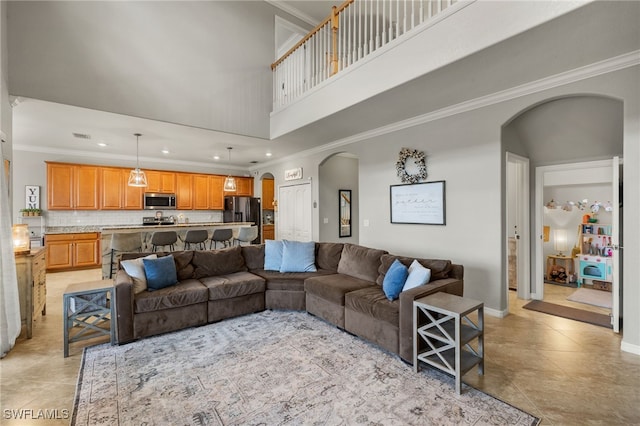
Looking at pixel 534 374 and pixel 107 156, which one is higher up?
pixel 107 156

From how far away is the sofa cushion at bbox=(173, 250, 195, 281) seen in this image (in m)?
3.78

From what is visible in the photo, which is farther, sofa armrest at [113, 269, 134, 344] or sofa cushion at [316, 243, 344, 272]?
sofa cushion at [316, 243, 344, 272]

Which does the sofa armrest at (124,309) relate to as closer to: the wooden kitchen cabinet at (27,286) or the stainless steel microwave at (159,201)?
the wooden kitchen cabinet at (27,286)

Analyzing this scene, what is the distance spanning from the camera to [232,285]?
360 cm

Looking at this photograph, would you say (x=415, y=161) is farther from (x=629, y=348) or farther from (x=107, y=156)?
(x=107, y=156)

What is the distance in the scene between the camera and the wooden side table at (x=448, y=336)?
2160 millimetres

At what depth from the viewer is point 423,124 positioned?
4.32 meters

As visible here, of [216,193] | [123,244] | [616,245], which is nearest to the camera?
[616,245]

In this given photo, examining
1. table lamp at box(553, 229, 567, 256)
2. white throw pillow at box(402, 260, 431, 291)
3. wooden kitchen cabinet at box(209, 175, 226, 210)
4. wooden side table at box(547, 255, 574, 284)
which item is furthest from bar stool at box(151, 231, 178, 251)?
table lamp at box(553, 229, 567, 256)

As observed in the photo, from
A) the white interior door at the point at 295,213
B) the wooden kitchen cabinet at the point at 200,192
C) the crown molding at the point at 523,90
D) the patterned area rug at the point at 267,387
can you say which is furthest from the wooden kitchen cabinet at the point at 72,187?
the crown molding at the point at 523,90

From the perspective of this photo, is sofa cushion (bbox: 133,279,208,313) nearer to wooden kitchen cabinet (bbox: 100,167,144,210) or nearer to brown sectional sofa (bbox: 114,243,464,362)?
brown sectional sofa (bbox: 114,243,464,362)

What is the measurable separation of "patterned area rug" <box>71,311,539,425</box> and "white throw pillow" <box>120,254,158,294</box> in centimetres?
57

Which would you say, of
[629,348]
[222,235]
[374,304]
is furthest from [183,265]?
[629,348]

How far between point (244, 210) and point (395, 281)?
599 cm
